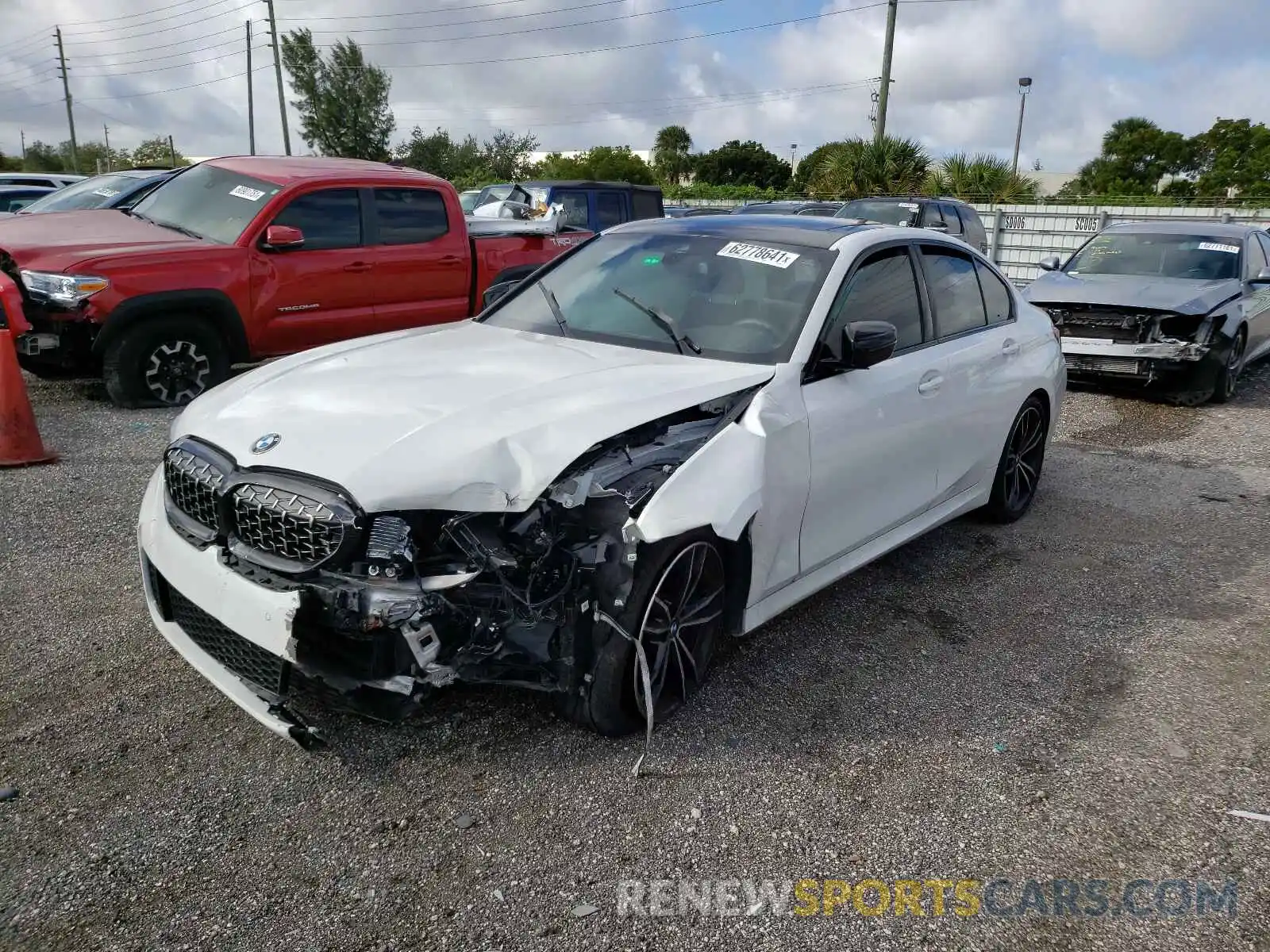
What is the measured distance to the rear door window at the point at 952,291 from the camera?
14.9ft

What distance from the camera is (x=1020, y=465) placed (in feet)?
17.9

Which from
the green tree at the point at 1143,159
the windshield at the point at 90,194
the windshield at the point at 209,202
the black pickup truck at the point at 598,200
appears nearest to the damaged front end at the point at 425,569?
the windshield at the point at 209,202

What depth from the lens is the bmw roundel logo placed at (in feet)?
9.29

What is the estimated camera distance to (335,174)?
25.8 feet

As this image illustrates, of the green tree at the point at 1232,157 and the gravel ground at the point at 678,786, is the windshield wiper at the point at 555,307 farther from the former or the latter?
the green tree at the point at 1232,157

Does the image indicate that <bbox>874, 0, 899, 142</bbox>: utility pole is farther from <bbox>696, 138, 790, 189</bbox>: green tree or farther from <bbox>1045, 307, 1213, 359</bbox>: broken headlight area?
<bbox>696, 138, 790, 189</bbox>: green tree

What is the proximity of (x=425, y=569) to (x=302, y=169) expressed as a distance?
642 cm

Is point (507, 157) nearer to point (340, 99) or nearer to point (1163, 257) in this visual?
point (340, 99)

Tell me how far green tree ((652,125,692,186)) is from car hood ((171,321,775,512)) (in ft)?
229

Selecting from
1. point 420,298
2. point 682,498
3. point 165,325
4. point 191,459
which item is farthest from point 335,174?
point 682,498

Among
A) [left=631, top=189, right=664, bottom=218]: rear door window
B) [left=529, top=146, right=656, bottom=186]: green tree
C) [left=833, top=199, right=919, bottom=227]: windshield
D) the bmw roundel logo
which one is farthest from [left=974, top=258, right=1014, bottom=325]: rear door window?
[left=529, top=146, right=656, bottom=186]: green tree

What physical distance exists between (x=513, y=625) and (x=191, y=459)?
3.88 feet

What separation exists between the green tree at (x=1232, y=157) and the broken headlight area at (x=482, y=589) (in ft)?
180

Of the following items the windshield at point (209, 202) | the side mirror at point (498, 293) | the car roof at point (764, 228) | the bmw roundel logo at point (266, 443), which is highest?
the windshield at point (209, 202)
